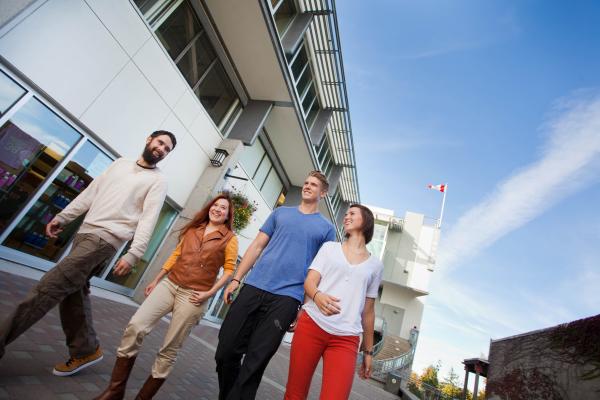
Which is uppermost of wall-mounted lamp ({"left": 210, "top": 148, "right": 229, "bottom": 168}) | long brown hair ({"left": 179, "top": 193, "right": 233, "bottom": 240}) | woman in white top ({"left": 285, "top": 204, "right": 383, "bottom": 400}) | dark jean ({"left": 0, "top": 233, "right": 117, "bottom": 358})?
wall-mounted lamp ({"left": 210, "top": 148, "right": 229, "bottom": 168})

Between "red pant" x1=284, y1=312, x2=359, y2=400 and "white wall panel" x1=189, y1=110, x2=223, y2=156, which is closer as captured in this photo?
"red pant" x1=284, y1=312, x2=359, y2=400

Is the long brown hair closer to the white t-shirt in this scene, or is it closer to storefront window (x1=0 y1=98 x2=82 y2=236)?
the white t-shirt

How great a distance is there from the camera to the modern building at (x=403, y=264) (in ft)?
104

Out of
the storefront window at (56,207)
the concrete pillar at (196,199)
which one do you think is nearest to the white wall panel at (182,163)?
the concrete pillar at (196,199)

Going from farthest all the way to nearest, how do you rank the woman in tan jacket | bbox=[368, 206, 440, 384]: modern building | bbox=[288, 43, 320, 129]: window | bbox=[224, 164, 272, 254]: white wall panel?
bbox=[368, 206, 440, 384]: modern building, bbox=[288, 43, 320, 129]: window, bbox=[224, 164, 272, 254]: white wall panel, the woman in tan jacket

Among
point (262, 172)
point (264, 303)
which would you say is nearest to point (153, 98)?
point (262, 172)

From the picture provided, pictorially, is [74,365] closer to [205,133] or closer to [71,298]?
[71,298]

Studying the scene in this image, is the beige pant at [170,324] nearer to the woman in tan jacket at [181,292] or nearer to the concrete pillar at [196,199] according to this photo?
the woman in tan jacket at [181,292]

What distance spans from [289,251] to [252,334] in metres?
0.67

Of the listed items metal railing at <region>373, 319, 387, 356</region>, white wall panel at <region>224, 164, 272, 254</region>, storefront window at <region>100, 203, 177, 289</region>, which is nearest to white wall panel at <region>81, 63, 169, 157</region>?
storefront window at <region>100, 203, 177, 289</region>

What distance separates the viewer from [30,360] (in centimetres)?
244

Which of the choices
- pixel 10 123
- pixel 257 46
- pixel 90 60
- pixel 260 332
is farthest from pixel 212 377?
pixel 257 46

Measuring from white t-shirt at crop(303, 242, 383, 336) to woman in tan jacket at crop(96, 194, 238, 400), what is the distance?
85cm

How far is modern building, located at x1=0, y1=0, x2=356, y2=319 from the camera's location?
185 inches
